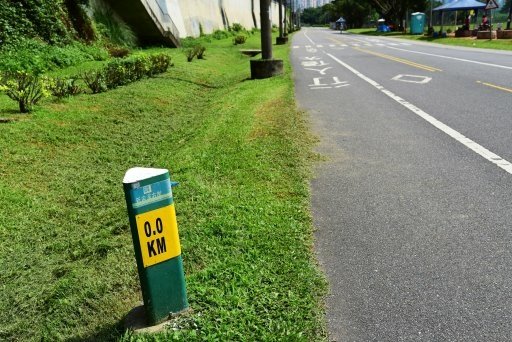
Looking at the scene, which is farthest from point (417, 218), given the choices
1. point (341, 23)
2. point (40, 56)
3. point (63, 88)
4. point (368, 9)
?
point (368, 9)

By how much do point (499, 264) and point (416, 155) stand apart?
9.59 ft

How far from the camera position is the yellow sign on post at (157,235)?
8.97 feet

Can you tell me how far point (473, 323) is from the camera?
278cm

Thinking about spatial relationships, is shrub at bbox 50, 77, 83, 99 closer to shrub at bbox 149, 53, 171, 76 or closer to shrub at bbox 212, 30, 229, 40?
shrub at bbox 149, 53, 171, 76

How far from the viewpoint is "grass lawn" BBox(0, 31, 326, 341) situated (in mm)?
3057

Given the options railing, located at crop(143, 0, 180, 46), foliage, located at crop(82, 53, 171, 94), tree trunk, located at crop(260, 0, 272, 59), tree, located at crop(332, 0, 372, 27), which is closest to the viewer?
foliage, located at crop(82, 53, 171, 94)

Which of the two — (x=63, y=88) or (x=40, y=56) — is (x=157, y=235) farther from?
(x=40, y=56)

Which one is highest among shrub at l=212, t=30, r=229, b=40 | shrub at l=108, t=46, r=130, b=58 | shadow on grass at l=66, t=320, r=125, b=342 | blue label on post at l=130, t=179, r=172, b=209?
shrub at l=212, t=30, r=229, b=40

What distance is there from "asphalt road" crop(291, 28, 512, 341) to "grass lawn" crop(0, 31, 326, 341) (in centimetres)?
29

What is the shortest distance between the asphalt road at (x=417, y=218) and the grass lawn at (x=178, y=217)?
29 centimetres

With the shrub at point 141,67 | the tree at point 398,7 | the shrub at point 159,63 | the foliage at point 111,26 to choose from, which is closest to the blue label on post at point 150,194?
the shrub at point 141,67

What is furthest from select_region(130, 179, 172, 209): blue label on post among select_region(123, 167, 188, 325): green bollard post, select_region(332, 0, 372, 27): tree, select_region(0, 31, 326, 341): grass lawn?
select_region(332, 0, 372, 27): tree

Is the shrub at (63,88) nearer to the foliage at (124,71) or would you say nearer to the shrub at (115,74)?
the foliage at (124,71)

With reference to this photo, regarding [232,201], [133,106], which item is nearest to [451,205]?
[232,201]
